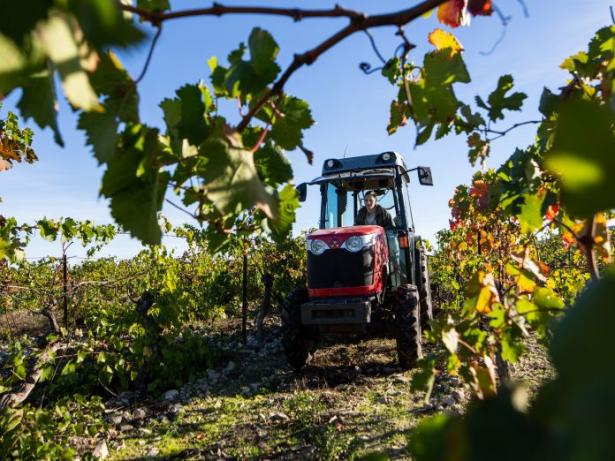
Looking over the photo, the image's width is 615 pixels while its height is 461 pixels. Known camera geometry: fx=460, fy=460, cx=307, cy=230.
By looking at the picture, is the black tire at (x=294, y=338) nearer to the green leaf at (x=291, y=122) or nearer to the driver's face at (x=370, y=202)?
the driver's face at (x=370, y=202)

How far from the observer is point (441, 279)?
9.13m

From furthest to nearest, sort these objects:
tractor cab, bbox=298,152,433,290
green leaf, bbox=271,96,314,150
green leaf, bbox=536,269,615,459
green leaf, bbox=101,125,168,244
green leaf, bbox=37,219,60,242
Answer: tractor cab, bbox=298,152,433,290, green leaf, bbox=37,219,60,242, green leaf, bbox=271,96,314,150, green leaf, bbox=101,125,168,244, green leaf, bbox=536,269,615,459

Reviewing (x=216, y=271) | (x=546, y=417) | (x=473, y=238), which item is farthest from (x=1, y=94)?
(x=216, y=271)

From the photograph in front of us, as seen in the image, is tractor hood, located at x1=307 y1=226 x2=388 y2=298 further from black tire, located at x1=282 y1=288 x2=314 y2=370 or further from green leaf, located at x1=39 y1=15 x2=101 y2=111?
green leaf, located at x1=39 y1=15 x2=101 y2=111

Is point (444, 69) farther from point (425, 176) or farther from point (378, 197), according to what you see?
point (378, 197)

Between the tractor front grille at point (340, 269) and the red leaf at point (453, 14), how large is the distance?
156 inches

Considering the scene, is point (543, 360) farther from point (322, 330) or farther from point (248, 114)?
point (248, 114)

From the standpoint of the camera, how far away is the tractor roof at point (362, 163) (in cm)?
Result: 566

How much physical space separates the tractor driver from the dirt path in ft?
5.69

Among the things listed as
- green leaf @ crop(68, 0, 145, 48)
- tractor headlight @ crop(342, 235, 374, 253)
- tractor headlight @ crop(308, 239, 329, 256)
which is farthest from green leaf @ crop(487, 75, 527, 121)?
tractor headlight @ crop(308, 239, 329, 256)

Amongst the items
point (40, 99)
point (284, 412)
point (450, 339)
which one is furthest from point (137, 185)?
point (284, 412)

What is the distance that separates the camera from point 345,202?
234 inches

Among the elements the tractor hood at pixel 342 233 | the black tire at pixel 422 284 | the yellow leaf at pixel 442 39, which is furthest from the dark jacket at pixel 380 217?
the yellow leaf at pixel 442 39

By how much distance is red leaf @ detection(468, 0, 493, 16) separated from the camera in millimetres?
1133
